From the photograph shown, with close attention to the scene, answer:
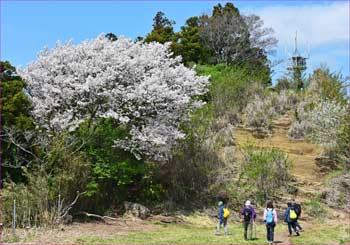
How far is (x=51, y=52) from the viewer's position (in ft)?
63.3

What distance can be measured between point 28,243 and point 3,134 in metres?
4.38

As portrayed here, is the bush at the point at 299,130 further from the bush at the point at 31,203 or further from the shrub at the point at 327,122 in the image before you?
the bush at the point at 31,203

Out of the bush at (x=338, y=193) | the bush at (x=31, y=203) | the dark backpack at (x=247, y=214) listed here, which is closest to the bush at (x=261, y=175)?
the bush at (x=338, y=193)

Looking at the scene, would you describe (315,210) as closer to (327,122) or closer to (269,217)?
(327,122)

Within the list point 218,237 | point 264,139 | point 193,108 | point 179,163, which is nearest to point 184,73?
point 193,108

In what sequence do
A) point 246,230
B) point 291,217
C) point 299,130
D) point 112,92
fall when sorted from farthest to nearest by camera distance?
point 299,130 < point 112,92 < point 291,217 < point 246,230

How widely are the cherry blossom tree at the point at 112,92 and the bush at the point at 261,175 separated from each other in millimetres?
3632

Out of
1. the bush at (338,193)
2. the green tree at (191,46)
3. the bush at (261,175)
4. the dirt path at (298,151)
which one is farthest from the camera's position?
the green tree at (191,46)

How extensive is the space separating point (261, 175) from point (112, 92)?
7064mm

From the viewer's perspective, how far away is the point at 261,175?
822 inches

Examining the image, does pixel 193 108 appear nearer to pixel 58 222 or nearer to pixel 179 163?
pixel 179 163

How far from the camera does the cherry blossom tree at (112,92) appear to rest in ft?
58.5

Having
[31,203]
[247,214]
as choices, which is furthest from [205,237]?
[31,203]

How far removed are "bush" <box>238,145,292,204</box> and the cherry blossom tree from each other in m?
3.63
